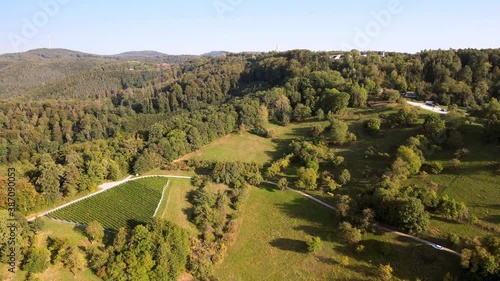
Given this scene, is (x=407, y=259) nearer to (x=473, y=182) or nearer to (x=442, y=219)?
(x=442, y=219)

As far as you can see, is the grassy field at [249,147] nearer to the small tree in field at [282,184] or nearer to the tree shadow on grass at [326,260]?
the small tree in field at [282,184]

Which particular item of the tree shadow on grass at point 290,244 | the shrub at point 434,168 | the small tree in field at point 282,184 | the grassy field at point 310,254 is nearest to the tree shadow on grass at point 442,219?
the grassy field at point 310,254

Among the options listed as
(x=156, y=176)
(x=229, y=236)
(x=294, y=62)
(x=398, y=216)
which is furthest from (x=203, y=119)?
(x=294, y=62)

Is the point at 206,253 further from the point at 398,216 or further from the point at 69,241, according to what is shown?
the point at 398,216

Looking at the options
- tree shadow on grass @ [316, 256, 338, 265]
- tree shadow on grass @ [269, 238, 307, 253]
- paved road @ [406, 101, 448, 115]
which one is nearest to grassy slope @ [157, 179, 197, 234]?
tree shadow on grass @ [269, 238, 307, 253]

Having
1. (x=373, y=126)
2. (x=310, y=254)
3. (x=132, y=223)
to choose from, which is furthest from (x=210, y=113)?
(x=310, y=254)

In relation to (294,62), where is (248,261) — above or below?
below
